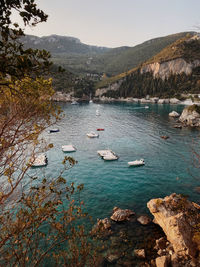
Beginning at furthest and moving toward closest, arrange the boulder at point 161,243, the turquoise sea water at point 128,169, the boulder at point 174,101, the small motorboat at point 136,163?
1. the boulder at point 174,101
2. the small motorboat at point 136,163
3. the turquoise sea water at point 128,169
4. the boulder at point 161,243

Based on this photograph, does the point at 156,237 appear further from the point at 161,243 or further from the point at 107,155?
the point at 107,155

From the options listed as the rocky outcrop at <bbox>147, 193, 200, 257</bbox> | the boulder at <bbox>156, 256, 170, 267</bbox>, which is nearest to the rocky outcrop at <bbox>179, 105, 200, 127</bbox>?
the rocky outcrop at <bbox>147, 193, 200, 257</bbox>

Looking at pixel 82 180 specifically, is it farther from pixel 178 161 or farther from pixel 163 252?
pixel 178 161

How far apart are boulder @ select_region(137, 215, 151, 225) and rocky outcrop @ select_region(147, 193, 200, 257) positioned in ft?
5.96

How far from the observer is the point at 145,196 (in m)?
33.6

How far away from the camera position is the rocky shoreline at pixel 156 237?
1880cm

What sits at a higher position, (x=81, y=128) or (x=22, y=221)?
(x=22, y=221)

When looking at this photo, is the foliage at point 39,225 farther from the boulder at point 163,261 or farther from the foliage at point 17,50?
the boulder at point 163,261

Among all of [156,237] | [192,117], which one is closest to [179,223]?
[156,237]

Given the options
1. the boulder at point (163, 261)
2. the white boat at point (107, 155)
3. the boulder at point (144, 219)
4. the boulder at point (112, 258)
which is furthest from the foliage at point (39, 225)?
the white boat at point (107, 155)

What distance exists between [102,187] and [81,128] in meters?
56.2

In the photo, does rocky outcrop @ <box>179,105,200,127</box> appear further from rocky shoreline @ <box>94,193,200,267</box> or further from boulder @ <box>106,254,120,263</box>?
boulder @ <box>106,254,120,263</box>

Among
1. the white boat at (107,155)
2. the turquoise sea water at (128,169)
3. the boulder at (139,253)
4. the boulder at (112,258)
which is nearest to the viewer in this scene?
the boulder at (112,258)

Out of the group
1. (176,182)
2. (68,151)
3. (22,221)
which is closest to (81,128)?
(68,151)
